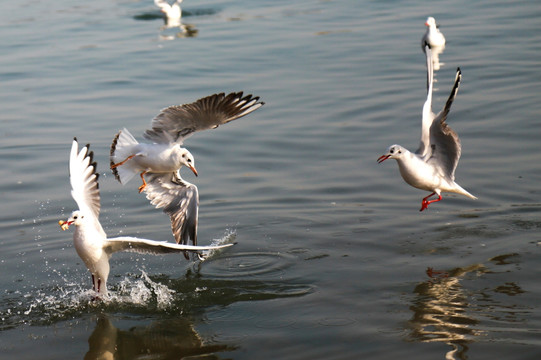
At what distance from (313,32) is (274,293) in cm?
1255

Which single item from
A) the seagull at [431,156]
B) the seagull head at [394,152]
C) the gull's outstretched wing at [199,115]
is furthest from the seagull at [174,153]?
the seagull at [431,156]

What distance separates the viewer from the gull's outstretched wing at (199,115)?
315 inches

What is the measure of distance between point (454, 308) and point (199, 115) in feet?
9.50

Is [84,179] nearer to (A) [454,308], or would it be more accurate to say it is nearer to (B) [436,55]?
(A) [454,308]

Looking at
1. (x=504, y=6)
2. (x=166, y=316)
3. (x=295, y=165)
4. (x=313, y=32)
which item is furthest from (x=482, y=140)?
(x=504, y=6)

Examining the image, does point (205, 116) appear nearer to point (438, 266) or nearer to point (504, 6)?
point (438, 266)

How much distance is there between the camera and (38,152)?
1230 centimetres

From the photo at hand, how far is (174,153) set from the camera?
27.4 feet

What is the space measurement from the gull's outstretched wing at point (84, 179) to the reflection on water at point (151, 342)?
1.10 metres

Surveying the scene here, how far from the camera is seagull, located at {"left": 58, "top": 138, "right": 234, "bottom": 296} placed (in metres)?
7.15

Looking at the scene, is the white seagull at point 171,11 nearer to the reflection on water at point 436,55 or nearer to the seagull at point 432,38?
the seagull at point 432,38

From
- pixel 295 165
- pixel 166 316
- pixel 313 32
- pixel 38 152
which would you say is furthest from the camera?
pixel 313 32

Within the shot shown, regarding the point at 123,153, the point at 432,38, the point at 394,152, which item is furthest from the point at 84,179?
the point at 432,38

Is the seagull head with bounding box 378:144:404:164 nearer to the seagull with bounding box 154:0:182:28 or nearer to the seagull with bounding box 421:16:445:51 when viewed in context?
the seagull with bounding box 421:16:445:51
